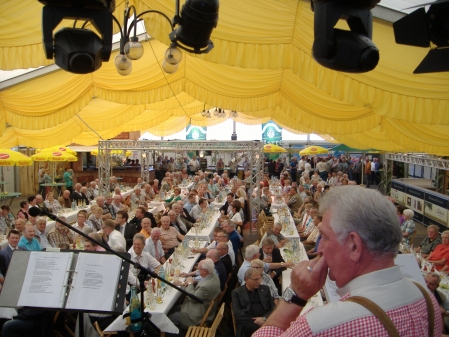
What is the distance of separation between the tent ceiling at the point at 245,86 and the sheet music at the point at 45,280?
2.47m

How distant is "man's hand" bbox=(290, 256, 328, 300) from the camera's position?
4.41 ft

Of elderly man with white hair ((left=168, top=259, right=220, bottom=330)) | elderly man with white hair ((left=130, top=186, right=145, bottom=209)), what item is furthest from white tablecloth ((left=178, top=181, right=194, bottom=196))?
elderly man with white hair ((left=168, top=259, right=220, bottom=330))

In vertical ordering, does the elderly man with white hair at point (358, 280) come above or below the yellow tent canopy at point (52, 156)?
above

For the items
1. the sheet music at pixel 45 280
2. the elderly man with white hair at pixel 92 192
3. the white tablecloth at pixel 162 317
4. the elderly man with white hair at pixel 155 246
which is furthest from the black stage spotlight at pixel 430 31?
the elderly man with white hair at pixel 92 192

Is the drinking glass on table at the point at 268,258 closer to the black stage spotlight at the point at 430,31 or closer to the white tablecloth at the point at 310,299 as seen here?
the white tablecloth at the point at 310,299

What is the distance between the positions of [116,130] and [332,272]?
15.9 meters

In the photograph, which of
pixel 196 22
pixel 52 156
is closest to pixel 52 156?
pixel 52 156

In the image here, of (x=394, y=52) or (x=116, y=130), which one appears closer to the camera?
(x=394, y=52)

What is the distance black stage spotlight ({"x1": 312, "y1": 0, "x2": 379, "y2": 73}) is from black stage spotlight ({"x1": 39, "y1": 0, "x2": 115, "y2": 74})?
4.57 feet

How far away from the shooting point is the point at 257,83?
26.7 feet

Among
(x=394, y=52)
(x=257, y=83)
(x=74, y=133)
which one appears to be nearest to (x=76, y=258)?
(x=394, y=52)

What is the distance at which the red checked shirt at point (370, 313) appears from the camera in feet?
3.70

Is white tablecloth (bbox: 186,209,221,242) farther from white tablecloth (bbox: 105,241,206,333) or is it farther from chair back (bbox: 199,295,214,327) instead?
chair back (bbox: 199,295,214,327)

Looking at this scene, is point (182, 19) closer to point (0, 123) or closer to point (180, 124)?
point (0, 123)
